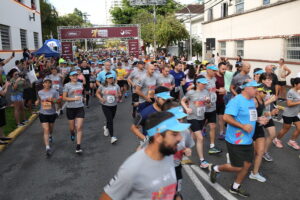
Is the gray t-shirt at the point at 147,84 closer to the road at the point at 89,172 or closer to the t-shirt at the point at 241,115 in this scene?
the road at the point at 89,172

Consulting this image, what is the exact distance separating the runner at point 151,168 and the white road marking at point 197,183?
243 centimetres

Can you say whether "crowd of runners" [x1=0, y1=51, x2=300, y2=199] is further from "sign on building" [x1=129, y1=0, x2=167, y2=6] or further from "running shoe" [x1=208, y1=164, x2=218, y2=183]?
"sign on building" [x1=129, y1=0, x2=167, y2=6]

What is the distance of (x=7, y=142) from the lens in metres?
7.62

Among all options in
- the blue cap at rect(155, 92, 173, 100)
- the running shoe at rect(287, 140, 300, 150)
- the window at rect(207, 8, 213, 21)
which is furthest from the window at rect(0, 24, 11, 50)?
the window at rect(207, 8, 213, 21)

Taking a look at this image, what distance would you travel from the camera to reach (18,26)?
750 inches

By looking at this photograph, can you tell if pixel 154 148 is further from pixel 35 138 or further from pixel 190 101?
pixel 35 138

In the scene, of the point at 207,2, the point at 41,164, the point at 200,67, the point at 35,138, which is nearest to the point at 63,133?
the point at 35,138

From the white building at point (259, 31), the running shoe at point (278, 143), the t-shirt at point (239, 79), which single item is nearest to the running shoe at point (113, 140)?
the t-shirt at point (239, 79)

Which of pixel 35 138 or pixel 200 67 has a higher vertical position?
pixel 200 67

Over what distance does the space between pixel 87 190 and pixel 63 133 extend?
3889 millimetres

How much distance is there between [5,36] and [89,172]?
14.4 meters

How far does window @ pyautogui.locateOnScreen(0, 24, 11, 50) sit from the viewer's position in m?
16.5

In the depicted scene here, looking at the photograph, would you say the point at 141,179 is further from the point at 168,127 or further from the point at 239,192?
the point at 239,192

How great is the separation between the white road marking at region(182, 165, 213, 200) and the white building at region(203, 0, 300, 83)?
12367 millimetres
